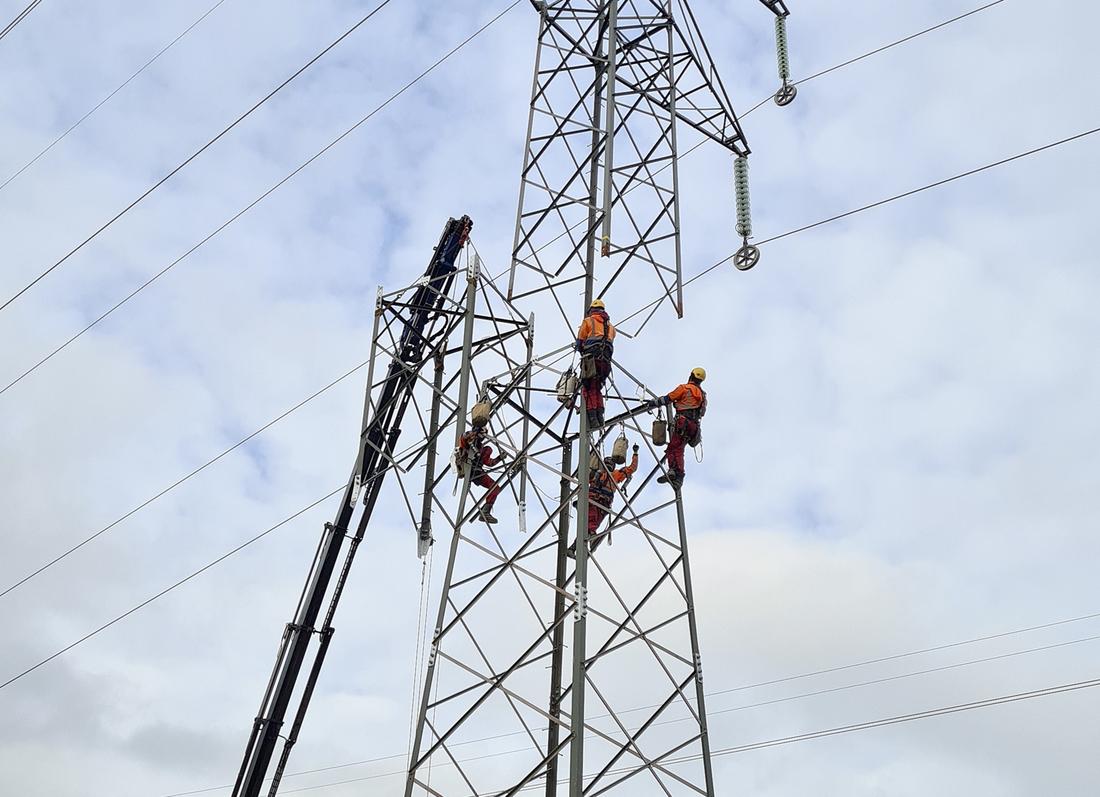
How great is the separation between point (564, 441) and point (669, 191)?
413 cm

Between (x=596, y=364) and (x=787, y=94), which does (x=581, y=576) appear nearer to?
(x=596, y=364)

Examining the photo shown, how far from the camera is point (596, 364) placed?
51.4 ft

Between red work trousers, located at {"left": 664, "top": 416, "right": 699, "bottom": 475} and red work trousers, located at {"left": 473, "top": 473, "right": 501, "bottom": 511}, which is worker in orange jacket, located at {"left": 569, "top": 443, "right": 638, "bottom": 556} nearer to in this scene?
red work trousers, located at {"left": 664, "top": 416, "right": 699, "bottom": 475}

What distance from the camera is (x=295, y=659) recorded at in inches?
895

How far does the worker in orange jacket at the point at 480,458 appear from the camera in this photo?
17.1 m

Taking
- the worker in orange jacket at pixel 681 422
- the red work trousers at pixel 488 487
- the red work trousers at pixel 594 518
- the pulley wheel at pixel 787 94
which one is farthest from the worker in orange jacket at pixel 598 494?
the pulley wheel at pixel 787 94

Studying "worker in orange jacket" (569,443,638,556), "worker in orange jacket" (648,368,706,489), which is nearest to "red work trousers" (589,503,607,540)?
"worker in orange jacket" (569,443,638,556)

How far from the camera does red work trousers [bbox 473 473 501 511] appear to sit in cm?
1748

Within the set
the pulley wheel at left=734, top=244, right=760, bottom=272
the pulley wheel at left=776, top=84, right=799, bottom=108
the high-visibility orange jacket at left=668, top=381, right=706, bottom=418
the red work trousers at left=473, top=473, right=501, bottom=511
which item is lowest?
the red work trousers at left=473, top=473, right=501, bottom=511

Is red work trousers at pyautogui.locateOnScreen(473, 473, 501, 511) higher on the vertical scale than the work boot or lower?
higher

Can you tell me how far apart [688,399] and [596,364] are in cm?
167

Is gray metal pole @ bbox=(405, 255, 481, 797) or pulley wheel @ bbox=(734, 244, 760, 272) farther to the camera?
pulley wheel @ bbox=(734, 244, 760, 272)

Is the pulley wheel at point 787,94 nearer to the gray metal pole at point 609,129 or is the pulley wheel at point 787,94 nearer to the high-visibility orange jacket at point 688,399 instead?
the gray metal pole at point 609,129

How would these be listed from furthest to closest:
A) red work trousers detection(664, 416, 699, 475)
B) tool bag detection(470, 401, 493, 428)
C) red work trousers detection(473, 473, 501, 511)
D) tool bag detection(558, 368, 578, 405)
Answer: red work trousers detection(473, 473, 501, 511)
tool bag detection(470, 401, 493, 428)
red work trousers detection(664, 416, 699, 475)
tool bag detection(558, 368, 578, 405)
